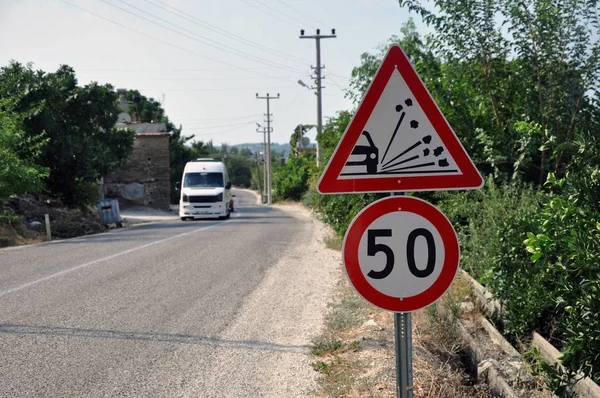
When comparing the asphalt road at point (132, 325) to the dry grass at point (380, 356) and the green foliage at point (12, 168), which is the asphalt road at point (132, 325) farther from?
the green foliage at point (12, 168)

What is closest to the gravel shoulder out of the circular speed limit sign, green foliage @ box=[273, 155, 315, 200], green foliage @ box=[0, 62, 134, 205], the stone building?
the circular speed limit sign

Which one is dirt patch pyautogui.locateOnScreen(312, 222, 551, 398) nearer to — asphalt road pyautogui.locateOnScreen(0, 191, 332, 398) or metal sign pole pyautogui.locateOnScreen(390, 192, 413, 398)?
asphalt road pyautogui.locateOnScreen(0, 191, 332, 398)

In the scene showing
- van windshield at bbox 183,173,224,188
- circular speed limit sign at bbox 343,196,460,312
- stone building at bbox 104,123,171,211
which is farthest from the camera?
stone building at bbox 104,123,171,211

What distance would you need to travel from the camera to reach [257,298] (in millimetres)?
10070

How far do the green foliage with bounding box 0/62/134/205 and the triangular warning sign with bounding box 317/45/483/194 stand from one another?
2574 cm

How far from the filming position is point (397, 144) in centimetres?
370

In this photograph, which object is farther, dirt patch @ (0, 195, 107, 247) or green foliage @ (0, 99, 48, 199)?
green foliage @ (0, 99, 48, 199)

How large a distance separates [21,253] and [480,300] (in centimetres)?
1083

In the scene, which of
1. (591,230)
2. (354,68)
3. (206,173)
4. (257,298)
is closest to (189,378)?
(591,230)

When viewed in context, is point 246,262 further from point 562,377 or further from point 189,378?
point 562,377

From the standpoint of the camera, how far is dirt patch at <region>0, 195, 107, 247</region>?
67.5 ft

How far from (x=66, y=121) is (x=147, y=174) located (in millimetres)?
19580

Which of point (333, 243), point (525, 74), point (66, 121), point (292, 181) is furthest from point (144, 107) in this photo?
point (525, 74)

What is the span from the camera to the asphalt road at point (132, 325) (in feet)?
19.4
